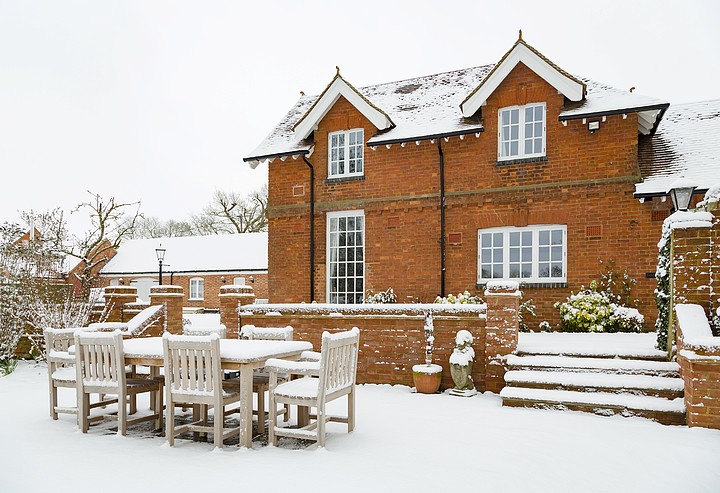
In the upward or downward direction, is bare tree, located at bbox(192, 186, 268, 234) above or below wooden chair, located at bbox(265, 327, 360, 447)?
above

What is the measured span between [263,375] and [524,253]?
23.4ft

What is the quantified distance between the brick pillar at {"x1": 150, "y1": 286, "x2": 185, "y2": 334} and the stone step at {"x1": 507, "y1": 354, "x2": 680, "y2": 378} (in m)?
7.79

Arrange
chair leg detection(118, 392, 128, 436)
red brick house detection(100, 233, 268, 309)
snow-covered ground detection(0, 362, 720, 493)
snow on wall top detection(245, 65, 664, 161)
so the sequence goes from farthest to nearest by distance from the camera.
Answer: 1. red brick house detection(100, 233, 268, 309)
2. snow on wall top detection(245, 65, 664, 161)
3. chair leg detection(118, 392, 128, 436)
4. snow-covered ground detection(0, 362, 720, 493)

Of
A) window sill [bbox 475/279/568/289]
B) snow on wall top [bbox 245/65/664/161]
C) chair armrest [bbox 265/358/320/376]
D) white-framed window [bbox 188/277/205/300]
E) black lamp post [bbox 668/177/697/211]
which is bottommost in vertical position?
white-framed window [bbox 188/277/205/300]

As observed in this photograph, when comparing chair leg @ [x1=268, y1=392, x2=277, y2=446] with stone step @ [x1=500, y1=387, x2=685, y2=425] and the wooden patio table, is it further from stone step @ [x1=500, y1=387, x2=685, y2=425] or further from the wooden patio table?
stone step @ [x1=500, y1=387, x2=685, y2=425]

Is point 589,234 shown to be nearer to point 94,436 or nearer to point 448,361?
point 448,361

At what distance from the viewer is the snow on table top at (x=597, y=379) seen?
725cm

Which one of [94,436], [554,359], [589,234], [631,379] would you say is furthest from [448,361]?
[94,436]

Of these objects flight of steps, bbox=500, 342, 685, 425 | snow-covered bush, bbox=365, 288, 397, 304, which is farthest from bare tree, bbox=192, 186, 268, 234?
flight of steps, bbox=500, 342, 685, 425

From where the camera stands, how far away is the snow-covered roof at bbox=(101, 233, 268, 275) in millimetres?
32031

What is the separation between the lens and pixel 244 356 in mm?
5543

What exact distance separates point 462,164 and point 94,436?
9.28m

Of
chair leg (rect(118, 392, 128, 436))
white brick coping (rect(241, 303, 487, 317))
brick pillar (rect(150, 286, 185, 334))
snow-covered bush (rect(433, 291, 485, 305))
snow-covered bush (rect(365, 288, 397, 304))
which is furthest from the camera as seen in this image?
snow-covered bush (rect(365, 288, 397, 304))

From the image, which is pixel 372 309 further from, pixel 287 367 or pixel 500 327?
pixel 287 367
